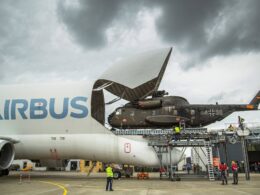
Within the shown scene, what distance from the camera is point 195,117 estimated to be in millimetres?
23875

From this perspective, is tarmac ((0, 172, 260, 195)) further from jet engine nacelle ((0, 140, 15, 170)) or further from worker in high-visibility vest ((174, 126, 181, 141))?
worker in high-visibility vest ((174, 126, 181, 141))

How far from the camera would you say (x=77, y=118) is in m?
24.2

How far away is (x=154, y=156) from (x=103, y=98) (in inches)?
262

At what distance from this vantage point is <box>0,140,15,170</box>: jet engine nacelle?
2325 centimetres

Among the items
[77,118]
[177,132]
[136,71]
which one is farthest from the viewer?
[77,118]

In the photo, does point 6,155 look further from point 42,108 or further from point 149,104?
point 149,104

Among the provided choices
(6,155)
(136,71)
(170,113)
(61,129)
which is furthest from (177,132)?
(6,155)

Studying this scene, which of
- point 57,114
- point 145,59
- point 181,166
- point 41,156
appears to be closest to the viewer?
point 145,59

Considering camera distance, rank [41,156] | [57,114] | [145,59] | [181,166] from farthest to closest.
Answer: [181,166] < [41,156] < [57,114] < [145,59]

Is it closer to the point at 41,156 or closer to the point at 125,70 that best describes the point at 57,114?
the point at 41,156

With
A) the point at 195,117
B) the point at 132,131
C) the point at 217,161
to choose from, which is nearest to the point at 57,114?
the point at 132,131

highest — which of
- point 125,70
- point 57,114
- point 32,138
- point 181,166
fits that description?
point 125,70

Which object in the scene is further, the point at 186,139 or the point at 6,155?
the point at 6,155

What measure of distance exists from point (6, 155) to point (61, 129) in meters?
4.92
